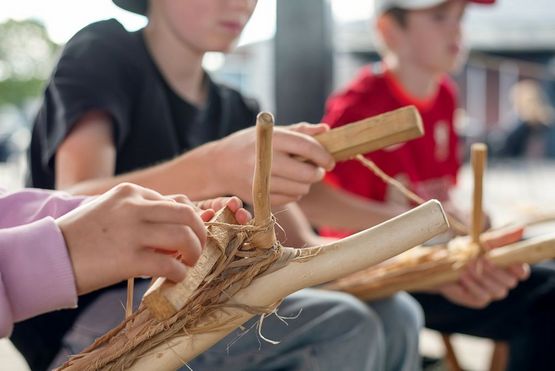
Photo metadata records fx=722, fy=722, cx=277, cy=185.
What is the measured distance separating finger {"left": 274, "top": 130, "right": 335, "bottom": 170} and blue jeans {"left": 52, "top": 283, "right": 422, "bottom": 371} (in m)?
0.21

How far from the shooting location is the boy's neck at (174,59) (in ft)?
3.69

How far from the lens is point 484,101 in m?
13.9

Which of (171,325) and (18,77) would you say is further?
(18,77)

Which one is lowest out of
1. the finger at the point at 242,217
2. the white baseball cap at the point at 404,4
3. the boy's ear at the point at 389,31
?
the boy's ear at the point at 389,31

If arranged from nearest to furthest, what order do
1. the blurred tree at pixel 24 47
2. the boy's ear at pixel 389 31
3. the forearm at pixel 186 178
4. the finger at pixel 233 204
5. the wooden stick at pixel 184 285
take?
the wooden stick at pixel 184 285 → the finger at pixel 233 204 → the forearm at pixel 186 178 → the boy's ear at pixel 389 31 → the blurred tree at pixel 24 47

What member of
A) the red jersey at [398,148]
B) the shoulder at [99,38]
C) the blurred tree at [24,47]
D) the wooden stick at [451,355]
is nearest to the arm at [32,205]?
the shoulder at [99,38]

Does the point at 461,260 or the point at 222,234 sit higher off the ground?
the point at 222,234

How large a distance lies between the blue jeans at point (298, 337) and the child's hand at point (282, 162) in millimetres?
168

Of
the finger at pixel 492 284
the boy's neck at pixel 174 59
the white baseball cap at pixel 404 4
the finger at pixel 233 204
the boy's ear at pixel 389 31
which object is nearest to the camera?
the finger at pixel 233 204

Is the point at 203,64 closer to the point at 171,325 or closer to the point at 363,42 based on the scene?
the point at 171,325

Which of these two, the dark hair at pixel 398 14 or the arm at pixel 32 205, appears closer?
the arm at pixel 32 205

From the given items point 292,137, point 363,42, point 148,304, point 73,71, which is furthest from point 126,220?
point 363,42

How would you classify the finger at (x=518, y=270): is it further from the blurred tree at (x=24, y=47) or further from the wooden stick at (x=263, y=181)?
the blurred tree at (x=24, y=47)

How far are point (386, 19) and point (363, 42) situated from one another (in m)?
9.15
